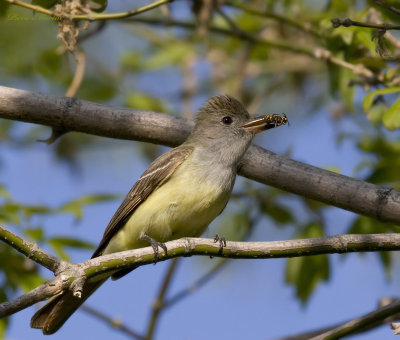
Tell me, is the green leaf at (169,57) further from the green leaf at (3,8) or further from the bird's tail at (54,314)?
the bird's tail at (54,314)

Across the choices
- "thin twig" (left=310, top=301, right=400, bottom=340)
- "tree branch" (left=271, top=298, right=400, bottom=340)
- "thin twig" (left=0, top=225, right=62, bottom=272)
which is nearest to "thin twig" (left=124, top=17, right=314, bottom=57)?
"tree branch" (left=271, top=298, right=400, bottom=340)

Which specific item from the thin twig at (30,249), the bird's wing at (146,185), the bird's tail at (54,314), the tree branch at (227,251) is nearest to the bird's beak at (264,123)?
the bird's wing at (146,185)

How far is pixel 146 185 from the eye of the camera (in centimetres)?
570

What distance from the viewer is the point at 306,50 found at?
6855mm

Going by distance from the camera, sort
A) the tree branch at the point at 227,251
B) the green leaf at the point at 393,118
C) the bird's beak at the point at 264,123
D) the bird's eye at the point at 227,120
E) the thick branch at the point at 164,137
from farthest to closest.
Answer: the bird's eye at the point at 227,120 < the bird's beak at the point at 264,123 < the thick branch at the point at 164,137 < the green leaf at the point at 393,118 < the tree branch at the point at 227,251

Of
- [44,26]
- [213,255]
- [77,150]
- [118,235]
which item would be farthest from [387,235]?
[44,26]

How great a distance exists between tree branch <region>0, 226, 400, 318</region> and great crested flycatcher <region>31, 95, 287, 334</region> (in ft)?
3.23

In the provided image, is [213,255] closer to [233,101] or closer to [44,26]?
[233,101]

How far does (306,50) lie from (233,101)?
101 centimetres

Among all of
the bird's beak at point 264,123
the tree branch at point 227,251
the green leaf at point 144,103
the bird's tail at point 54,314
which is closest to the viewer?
the tree branch at point 227,251

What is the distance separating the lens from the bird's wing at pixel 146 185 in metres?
5.67

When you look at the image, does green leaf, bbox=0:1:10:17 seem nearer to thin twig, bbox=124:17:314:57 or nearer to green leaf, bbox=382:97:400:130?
thin twig, bbox=124:17:314:57

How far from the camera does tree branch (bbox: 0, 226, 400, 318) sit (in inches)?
148

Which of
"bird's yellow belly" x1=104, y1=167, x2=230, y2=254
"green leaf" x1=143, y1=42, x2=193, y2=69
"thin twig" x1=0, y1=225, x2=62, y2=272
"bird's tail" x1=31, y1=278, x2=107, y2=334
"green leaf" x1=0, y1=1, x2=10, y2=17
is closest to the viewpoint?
"thin twig" x1=0, y1=225, x2=62, y2=272
